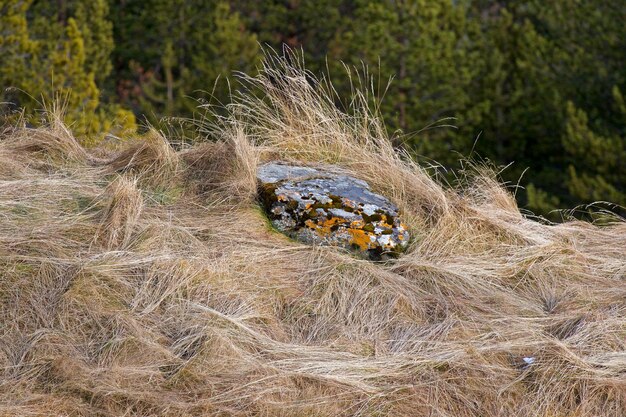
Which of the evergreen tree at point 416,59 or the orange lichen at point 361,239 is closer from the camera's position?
the orange lichen at point 361,239

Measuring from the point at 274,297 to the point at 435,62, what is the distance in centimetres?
1555

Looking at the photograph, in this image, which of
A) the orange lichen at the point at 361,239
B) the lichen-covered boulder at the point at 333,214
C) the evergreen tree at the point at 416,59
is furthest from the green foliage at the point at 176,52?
the orange lichen at the point at 361,239

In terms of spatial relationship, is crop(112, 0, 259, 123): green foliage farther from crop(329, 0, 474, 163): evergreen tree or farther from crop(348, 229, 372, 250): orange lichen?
crop(348, 229, 372, 250): orange lichen

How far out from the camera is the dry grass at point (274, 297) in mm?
3328

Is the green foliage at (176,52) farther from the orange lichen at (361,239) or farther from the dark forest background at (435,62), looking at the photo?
the orange lichen at (361,239)

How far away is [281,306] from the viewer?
3.80 m

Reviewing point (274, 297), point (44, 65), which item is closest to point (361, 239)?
point (274, 297)

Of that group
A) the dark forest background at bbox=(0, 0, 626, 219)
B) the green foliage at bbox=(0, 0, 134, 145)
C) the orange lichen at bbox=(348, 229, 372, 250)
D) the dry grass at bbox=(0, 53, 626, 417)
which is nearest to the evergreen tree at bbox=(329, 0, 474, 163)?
the dark forest background at bbox=(0, 0, 626, 219)

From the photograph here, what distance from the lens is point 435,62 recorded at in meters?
18.8

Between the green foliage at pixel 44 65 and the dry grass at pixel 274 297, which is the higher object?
the dry grass at pixel 274 297

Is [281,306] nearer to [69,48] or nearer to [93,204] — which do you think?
[93,204]

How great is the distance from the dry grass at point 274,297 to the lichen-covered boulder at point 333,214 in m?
0.08

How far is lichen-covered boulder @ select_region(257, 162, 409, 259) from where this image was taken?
4.20 metres

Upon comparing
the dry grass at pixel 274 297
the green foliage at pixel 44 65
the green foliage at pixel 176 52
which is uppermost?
the dry grass at pixel 274 297
